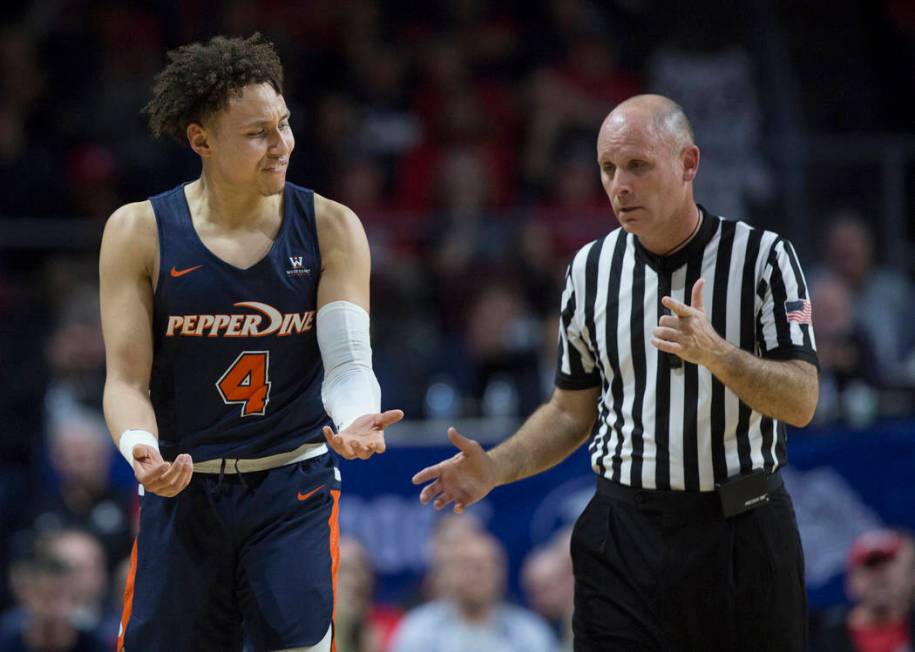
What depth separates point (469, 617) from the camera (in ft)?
23.4

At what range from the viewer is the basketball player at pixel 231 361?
163 inches

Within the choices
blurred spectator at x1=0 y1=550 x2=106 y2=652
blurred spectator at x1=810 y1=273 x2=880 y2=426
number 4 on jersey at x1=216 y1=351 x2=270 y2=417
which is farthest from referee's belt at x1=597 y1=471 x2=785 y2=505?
blurred spectator at x1=810 y1=273 x2=880 y2=426

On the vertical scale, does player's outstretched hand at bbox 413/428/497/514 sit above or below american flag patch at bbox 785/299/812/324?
below

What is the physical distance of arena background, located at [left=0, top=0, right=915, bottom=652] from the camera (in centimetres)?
747

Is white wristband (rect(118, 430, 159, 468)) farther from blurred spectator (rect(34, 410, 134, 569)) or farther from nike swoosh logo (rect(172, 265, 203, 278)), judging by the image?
blurred spectator (rect(34, 410, 134, 569))

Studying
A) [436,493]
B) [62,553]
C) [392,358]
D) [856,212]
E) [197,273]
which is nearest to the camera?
[197,273]

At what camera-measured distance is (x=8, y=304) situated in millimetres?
8766

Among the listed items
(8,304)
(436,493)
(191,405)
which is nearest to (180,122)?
(191,405)

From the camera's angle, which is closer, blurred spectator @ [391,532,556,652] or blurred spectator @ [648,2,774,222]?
blurred spectator @ [391,532,556,652]

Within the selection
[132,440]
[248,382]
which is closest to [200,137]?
[248,382]

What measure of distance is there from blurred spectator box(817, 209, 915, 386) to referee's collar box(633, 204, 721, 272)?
16.4 ft

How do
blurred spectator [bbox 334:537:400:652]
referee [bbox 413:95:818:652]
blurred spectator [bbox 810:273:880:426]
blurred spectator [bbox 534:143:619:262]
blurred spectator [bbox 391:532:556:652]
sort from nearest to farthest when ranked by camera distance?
referee [bbox 413:95:818:652], blurred spectator [bbox 334:537:400:652], blurred spectator [bbox 391:532:556:652], blurred spectator [bbox 810:273:880:426], blurred spectator [bbox 534:143:619:262]

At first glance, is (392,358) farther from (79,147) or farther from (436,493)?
(436,493)

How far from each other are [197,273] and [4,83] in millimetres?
6357
